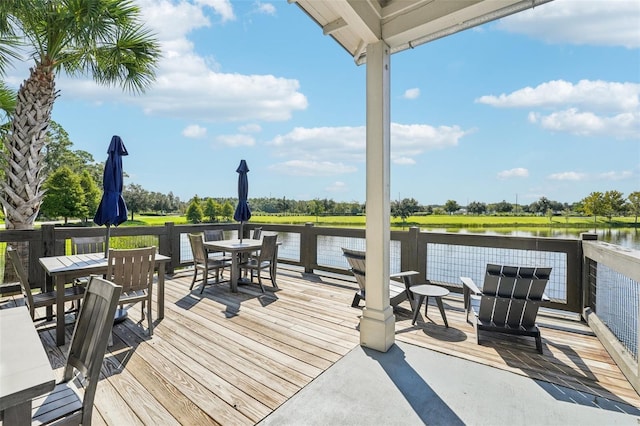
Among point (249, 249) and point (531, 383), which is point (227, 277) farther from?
point (531, 383)

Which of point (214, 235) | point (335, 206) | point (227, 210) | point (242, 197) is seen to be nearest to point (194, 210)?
point (227, 210)

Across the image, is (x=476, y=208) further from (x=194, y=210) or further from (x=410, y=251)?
(x=194, y=210)

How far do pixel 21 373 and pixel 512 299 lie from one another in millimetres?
3670

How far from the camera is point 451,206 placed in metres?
8.30

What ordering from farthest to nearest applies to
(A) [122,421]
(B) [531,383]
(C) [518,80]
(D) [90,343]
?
(C) [518,80]
(B) [531,383]
(A) [122,421]
(D) [90,343]

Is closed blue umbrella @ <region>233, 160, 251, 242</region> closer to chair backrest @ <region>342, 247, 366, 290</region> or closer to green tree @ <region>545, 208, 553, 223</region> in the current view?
chair backrest @ <region>342, 247, 366, 290</region>

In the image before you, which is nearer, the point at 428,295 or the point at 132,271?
the point at 132,271

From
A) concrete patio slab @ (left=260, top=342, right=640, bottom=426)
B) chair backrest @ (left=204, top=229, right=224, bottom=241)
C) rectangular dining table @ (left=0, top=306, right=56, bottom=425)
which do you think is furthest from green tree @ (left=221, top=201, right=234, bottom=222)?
rectangular dining table @ (left=0, top=306, right=56, bottom=425)

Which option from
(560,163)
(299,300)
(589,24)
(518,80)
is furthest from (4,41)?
(560,163)

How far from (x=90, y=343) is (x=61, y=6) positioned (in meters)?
5.77

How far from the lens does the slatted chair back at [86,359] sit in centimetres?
132

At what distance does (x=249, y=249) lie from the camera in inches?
198

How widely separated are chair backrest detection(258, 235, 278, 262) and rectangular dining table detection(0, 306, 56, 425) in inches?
139

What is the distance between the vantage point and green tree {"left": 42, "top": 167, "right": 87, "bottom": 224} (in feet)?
74.8
